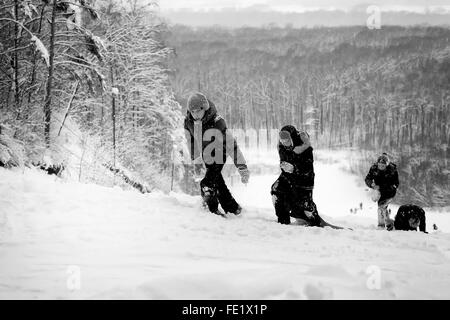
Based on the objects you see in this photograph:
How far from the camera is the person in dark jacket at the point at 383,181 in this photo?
26.7 ft

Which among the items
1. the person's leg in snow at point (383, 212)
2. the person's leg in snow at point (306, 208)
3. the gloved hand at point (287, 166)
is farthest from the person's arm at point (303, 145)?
the person's leg in snow at point (383, 212)

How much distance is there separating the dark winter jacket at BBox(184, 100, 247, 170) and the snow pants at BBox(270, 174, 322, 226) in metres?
0.83

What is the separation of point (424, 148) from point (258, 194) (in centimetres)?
5059

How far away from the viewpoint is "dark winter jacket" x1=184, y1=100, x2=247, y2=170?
6.31 metres

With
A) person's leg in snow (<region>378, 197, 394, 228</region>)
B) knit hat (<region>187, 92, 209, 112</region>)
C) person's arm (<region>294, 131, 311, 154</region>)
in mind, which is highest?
knit hat (<region>187, 92, 209, 112</region>)

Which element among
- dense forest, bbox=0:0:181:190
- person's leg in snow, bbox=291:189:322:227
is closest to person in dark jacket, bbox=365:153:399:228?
person's leg in snow, bbox=291:189:322:227

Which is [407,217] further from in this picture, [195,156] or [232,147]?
[195,156]

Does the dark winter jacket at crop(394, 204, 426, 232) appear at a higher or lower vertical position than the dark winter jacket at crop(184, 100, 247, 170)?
lower

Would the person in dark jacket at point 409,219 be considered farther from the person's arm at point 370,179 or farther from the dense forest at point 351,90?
the dense forest at point 351,90

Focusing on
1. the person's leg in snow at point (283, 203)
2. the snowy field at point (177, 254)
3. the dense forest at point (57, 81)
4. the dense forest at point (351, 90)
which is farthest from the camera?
the dense forest at point (351, 90)

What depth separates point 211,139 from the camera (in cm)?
635

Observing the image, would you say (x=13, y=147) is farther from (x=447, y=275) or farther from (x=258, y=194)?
(x=258, y=194)

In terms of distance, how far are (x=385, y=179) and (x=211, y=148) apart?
3.93m

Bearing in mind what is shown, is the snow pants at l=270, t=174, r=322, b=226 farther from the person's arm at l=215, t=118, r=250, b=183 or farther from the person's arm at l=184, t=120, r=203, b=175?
the person's arm at l=184, t=120, r=203, b=175
